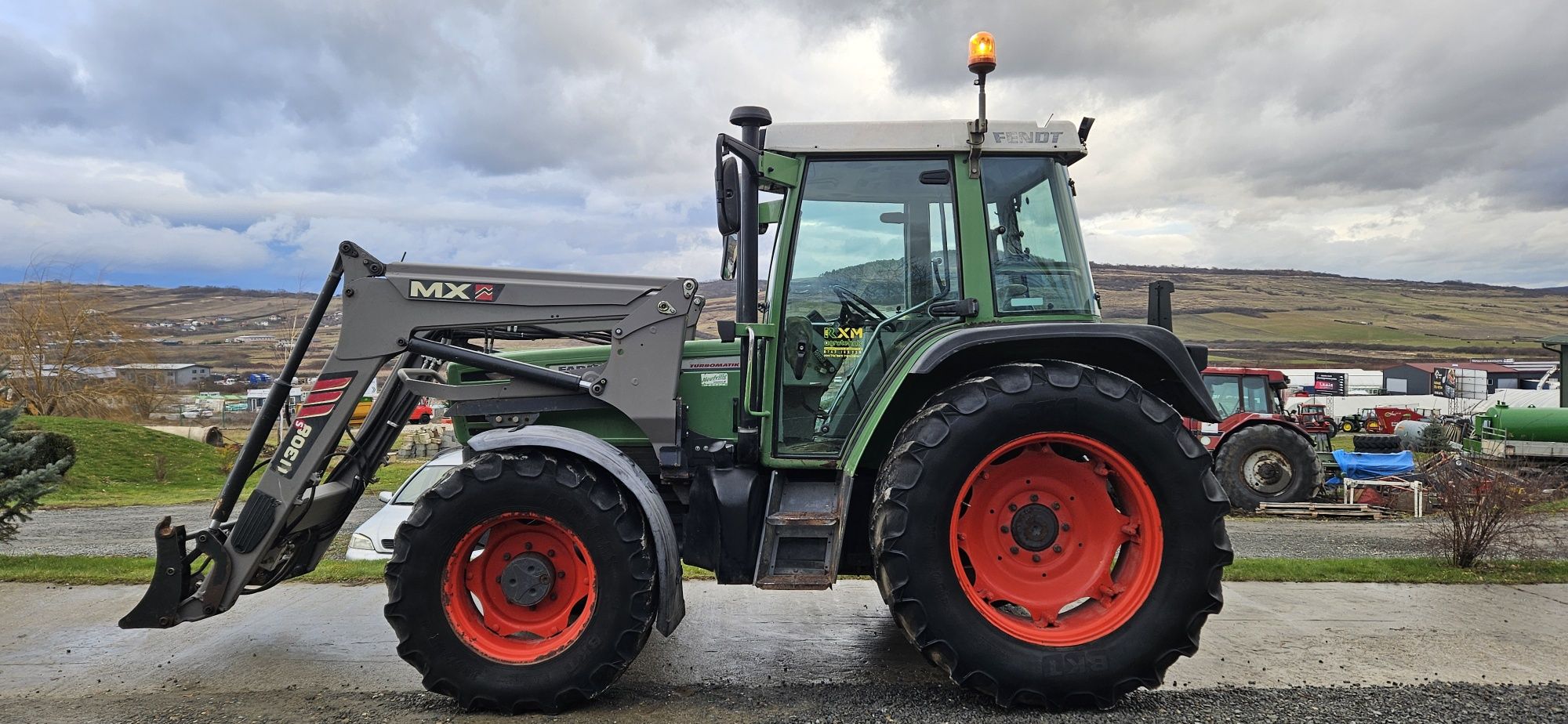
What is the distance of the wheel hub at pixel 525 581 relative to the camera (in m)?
4.09

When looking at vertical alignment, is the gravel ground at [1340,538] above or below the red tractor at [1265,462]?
below

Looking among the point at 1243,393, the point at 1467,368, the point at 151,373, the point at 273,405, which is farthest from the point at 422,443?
the point at 1467,368

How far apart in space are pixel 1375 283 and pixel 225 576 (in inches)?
5922

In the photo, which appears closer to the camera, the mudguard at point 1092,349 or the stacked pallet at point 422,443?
the mudguard at point 1092,349

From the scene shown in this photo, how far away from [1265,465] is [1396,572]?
22.2ft

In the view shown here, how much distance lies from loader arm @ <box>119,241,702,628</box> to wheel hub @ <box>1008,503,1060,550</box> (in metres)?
1.66

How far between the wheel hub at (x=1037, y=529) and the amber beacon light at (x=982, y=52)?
2.06m

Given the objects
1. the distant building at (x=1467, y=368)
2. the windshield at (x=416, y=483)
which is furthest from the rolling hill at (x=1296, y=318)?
the windshield at (x=416, y=483)

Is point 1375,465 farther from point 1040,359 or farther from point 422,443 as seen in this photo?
point 422,443

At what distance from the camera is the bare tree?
27.3 meters

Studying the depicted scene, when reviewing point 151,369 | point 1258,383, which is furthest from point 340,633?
point 151,369

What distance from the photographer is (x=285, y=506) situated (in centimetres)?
426

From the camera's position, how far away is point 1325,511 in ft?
40.9

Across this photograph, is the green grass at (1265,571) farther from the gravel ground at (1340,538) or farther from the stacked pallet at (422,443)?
the stacked pallet at (422,443)
